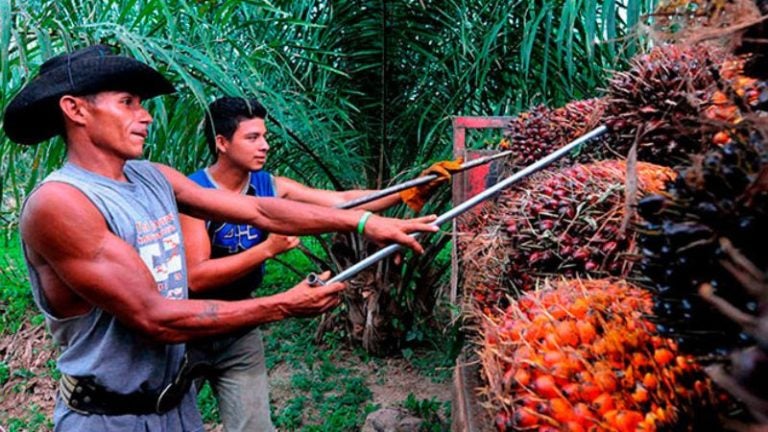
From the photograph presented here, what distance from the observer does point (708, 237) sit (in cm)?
67

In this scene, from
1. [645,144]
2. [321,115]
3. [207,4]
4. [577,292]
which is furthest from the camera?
[321,115]

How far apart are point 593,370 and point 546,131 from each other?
45.7 inches

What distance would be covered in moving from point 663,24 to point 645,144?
0.60 metres

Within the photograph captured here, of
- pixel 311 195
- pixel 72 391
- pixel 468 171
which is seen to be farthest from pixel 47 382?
pixel 468 171

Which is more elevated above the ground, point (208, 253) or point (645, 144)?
point (645, 144)

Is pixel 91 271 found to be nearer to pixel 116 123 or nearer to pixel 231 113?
pixel 116 123

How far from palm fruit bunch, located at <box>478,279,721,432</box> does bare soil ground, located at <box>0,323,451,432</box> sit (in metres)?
2.69

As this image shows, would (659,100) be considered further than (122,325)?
No

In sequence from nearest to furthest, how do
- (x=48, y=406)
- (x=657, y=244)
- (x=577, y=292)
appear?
(x=657, y=244) → (x=577, y=292) → (x=48, y=406)

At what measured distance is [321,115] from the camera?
354 centimetres

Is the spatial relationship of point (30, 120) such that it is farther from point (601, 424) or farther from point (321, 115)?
point (321, 115)

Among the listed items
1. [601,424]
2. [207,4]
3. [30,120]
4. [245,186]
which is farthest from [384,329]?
[601,424]

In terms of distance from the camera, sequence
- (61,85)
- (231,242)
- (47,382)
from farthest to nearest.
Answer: (47,382) → (231,242) → (61,85)

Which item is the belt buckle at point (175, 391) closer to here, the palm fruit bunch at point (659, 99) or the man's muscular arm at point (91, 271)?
the man's muscular arm at point (91, 271)
